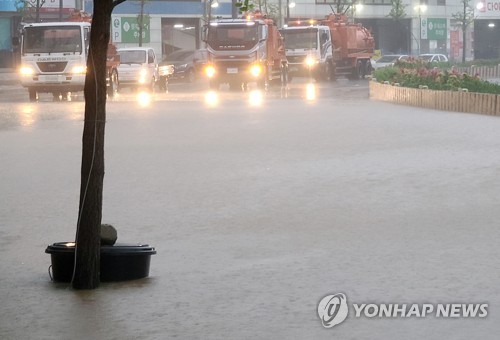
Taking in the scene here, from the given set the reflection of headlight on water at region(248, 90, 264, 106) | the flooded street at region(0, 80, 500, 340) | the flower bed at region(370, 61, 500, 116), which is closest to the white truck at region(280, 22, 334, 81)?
the reflection of headlight on water at region(248, 90, 264, 106)

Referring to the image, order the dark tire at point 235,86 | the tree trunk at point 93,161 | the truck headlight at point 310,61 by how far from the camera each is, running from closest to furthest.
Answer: the tree trunk at point 93,161 → the dark tire at point 235,86 → the truck headlight at point 310,61

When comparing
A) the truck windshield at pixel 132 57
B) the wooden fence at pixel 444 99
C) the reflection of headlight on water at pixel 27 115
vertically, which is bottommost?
the reflection of headlight on water at pixel 27 115

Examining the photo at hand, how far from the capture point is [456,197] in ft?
48.6

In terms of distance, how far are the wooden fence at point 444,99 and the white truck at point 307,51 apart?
66.4 feet

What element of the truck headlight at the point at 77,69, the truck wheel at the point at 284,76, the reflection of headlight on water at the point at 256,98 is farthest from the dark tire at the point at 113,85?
the truck wheel at the point at 284,76

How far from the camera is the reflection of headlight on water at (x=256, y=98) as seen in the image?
124 ft

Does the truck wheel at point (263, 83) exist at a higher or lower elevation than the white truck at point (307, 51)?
lower

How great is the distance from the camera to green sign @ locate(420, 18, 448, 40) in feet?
329

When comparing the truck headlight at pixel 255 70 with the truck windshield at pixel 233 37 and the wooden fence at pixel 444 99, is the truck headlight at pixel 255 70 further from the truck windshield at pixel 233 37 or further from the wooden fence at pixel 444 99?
the wooden fence at pixel 444 99

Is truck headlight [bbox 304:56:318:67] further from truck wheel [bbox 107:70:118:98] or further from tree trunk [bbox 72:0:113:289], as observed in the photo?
tree trunk [bbox 72:0:113:289]

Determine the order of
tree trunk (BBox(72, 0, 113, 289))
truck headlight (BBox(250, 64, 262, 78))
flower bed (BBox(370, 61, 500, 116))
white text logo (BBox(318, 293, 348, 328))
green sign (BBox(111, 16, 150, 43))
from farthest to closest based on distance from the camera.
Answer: green sign (BBox(111, 16, 150, 43)) < truck headlight (BBox(250, 64, 262, 78)) < flower bed (BBox(370, 61, 500, 116)) < tree trunk (BBox(72, 0, 113, 289)) < white text logo (BBox(318, 293, 348, 328))

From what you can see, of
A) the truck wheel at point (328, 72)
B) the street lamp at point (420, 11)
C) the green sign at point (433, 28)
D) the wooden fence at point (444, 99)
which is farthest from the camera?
the green sign at point (433, 28)

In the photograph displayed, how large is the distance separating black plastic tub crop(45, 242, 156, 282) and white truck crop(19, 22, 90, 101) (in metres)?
32.3

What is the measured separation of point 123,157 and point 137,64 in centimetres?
3100
